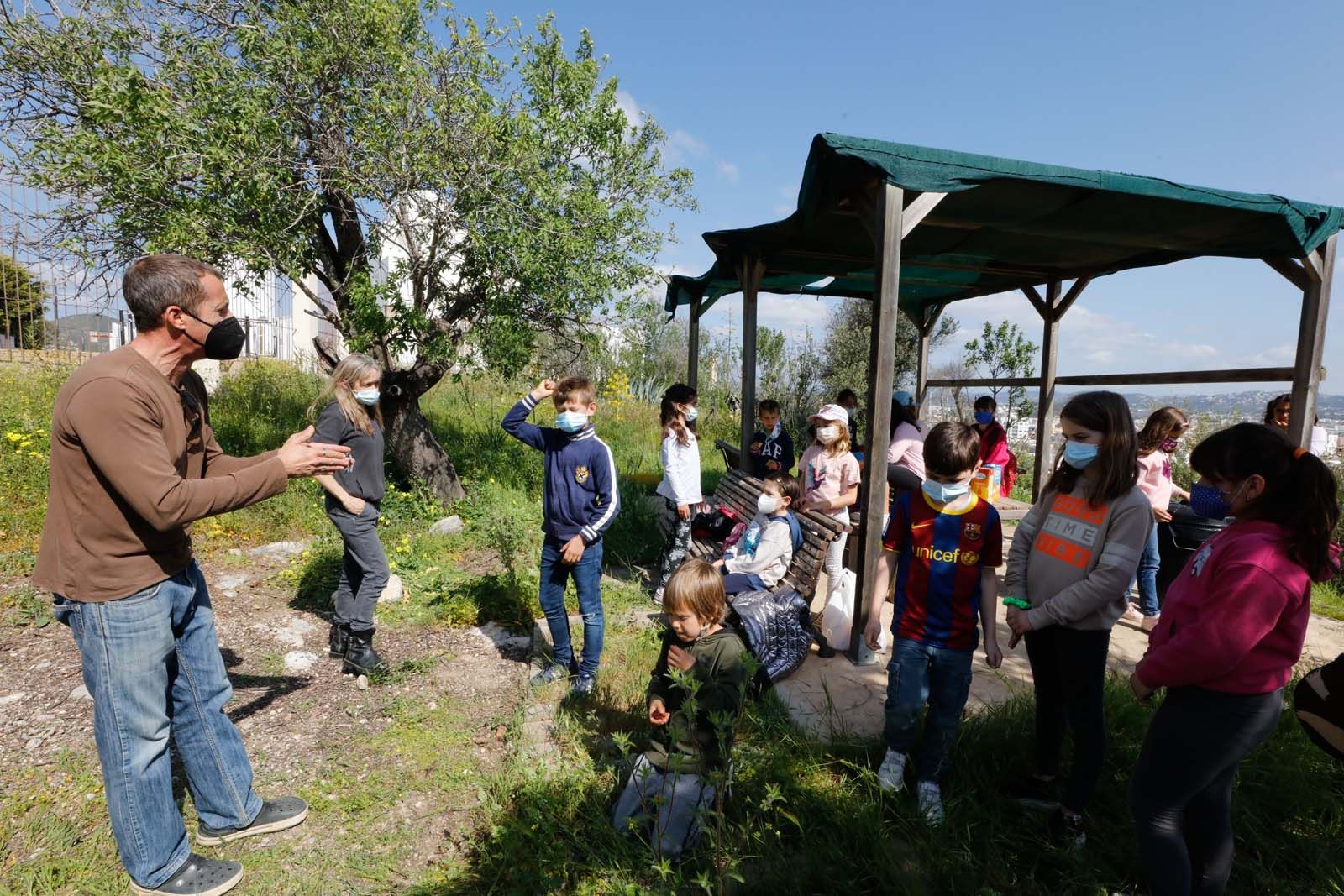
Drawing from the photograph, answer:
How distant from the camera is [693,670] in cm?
225

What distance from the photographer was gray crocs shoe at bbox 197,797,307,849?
2.50 m

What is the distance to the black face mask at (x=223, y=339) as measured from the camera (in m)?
2.21

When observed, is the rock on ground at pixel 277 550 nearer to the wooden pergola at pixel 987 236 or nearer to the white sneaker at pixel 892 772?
the wooden pergola at pixel 987 236

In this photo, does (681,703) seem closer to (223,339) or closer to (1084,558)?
(1084,558)

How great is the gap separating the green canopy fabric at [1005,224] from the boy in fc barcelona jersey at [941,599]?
1.75 metres

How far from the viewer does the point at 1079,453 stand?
2.41 meters

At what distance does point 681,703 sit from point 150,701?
68.9 inches

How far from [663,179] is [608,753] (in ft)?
18.5

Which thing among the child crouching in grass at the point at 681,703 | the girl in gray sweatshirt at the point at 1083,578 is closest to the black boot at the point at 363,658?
the child crouching in grass at the point at 681,703

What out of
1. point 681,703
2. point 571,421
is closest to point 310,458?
point 571,421

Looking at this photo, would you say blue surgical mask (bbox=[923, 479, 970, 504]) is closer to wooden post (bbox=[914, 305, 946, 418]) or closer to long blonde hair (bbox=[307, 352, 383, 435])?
long blonde hair (bbox=[307, 352, 383, 435])

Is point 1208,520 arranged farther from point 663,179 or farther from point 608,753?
point 663,179

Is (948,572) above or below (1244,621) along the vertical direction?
below

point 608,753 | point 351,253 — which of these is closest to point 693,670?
point 608,753
